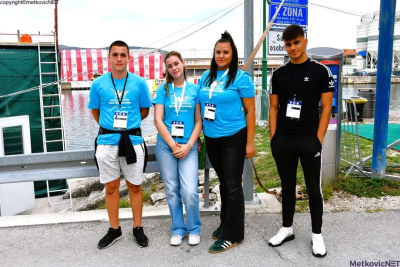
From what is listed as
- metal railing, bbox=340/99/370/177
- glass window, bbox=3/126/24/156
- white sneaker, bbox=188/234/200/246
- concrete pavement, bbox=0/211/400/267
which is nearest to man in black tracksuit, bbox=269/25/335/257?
concrete pavement, bbox=0/211/400/267

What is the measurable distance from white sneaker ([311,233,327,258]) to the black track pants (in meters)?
0.06

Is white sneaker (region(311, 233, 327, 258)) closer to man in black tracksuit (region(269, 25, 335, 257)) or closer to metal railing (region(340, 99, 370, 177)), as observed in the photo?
man in black tracksuit (region(269, 25, 335, 257))

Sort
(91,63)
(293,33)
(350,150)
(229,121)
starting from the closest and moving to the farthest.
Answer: (293,33), (229,121), (350,150), (91,63)

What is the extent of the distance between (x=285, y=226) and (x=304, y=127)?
3.33 ft

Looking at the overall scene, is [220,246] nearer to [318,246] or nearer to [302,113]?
[318,246]

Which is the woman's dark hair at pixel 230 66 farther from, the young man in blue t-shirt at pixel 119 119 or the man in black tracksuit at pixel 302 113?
the young man in blue t-shirt at pixel 119 119

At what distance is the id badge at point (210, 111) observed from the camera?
3105mm

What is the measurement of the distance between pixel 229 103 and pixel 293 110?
57 centimetres

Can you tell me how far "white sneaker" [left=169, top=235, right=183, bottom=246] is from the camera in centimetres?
330

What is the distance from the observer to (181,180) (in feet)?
10.8

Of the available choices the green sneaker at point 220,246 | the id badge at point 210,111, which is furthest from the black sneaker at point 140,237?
the id badge at point 210,111

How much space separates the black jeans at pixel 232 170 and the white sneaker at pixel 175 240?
40 centimetres

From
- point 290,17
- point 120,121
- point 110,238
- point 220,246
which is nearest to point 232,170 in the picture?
point 220,246

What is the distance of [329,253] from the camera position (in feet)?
10.1
